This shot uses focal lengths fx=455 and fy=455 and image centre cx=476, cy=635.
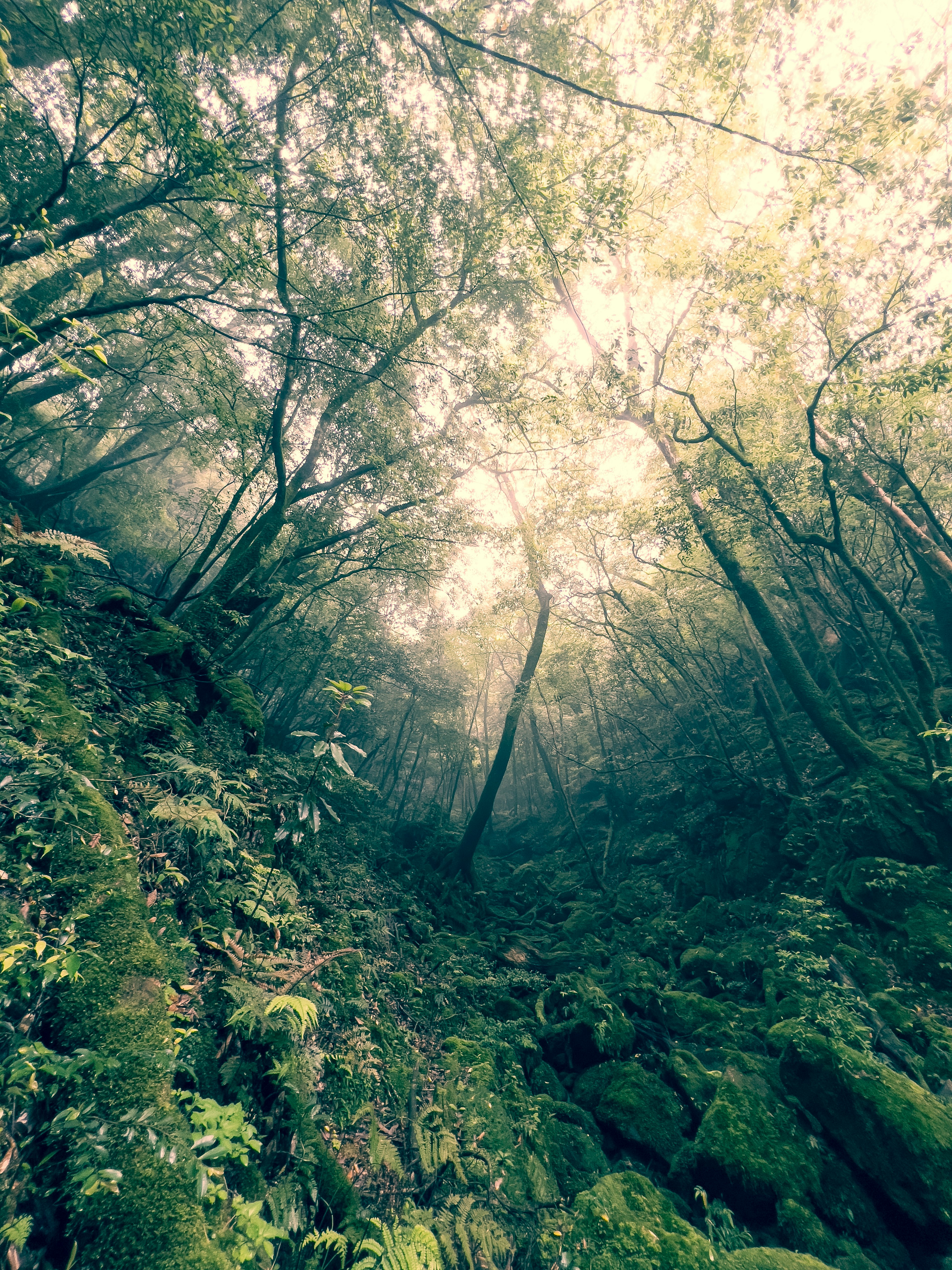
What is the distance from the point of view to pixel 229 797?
506 centimetres

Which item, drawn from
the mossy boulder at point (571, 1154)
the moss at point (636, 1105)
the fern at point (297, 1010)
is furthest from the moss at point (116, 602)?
the moss at point (636, 1105)

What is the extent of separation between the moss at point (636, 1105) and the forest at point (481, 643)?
5cm

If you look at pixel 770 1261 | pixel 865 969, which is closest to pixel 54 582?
pixel 770 1261

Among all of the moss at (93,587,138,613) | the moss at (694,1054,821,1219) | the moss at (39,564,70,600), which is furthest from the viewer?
the moss at (93,587,138,613)

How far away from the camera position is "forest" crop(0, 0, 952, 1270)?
9.68 feet

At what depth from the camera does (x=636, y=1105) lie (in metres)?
5.14

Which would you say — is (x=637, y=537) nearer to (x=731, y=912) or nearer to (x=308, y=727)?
(x=731, y=912)

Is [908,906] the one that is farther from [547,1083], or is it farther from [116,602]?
[116,602]

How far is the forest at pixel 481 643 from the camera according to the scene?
116 inches

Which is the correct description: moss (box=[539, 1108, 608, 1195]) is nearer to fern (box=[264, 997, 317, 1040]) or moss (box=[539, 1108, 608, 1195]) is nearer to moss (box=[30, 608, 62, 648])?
fern (box=[264, 997, 317, 1040])

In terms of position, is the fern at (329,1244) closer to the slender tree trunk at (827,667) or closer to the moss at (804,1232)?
the moss at (804,1232)

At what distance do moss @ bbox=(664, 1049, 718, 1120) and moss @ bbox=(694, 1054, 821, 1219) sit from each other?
1.05 ft

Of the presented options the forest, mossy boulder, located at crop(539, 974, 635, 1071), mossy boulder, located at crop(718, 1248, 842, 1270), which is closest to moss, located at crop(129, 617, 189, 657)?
the forest

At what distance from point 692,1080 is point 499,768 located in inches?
323
